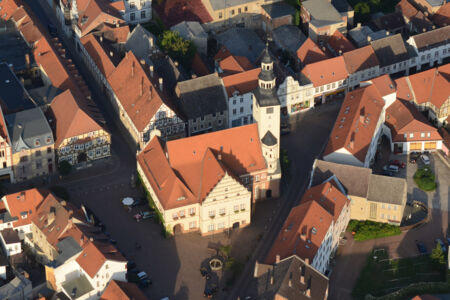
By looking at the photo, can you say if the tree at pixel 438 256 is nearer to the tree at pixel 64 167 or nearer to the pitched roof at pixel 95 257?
the pitched roof at pixel 95 257

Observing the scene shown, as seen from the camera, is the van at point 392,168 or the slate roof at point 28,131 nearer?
the slate roof at point 28,131

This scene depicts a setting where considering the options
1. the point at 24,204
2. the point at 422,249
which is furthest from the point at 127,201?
the point at 422,249

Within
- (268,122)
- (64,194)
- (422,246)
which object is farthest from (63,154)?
(422,246)

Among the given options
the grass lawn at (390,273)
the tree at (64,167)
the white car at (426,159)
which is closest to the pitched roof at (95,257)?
the tree at (64,167)

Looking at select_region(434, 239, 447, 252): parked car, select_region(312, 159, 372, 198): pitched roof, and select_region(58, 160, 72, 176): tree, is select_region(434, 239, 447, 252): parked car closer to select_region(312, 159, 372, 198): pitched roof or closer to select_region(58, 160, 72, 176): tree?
select_region(312, 159, 372, 198): pitched roof

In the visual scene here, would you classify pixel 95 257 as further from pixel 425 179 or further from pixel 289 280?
pixel 425 179

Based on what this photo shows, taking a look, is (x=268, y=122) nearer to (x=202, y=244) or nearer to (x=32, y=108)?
(x=202, y=244)
